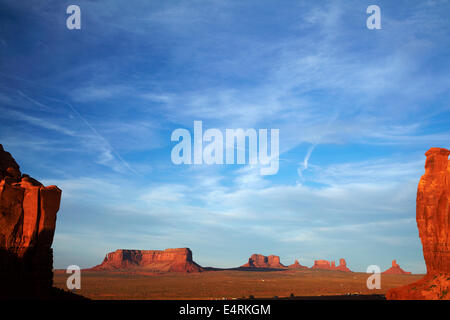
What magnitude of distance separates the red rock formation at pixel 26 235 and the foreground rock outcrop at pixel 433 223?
150ft

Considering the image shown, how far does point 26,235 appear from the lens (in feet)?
165

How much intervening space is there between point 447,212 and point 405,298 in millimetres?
12468

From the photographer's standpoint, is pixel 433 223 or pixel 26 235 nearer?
pixel 26 235

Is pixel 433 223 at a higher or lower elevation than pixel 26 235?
higher

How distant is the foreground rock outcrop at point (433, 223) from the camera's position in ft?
172

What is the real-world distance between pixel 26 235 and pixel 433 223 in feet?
167

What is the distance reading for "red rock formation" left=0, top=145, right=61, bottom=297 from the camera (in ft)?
159

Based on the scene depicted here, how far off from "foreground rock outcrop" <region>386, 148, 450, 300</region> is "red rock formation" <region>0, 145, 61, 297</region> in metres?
45.8
